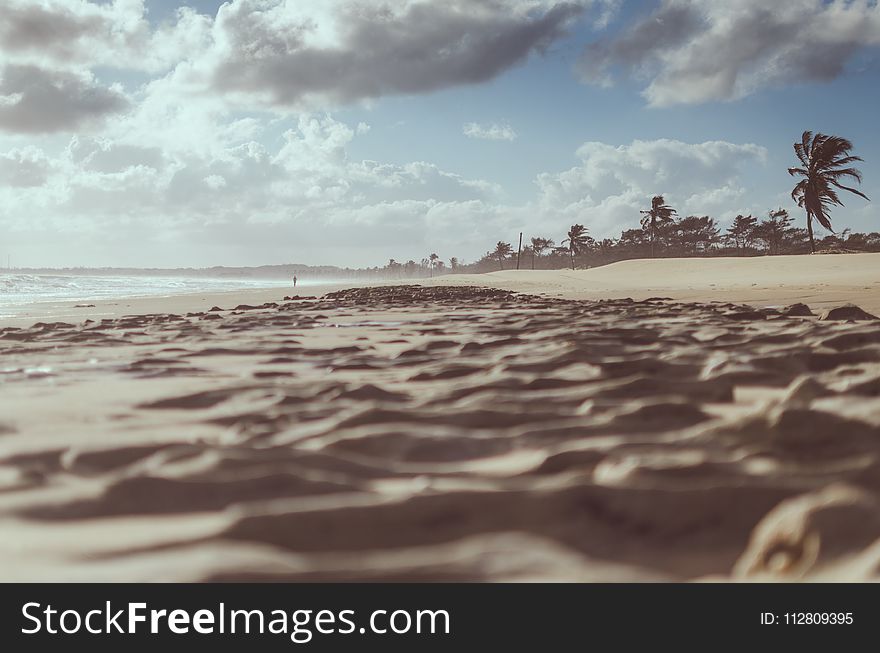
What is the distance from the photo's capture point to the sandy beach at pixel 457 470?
0.96 metres

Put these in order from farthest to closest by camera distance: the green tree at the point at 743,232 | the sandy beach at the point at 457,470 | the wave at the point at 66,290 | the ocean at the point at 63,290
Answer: the green tree at the point at 743,232 → the wave at the point at 66,290 → the ocean at the point at 63,290 → the sandy beach at the point at 457,470

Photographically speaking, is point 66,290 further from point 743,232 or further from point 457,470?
point 743,232

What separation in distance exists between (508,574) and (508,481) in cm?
33

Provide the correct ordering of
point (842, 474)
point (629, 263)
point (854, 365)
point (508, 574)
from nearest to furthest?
point (508, 574), point (842, 474), point (854, 365), point (629, 263)

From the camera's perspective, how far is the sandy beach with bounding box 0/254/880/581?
955mm

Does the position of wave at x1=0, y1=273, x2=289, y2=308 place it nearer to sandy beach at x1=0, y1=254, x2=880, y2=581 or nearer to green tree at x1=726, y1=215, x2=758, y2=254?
sandy beach at x1=0, y1=254, x2=880, y2=581

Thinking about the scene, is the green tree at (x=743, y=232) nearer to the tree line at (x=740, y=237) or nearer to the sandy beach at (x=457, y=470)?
the tree line at (x=740, y=237)

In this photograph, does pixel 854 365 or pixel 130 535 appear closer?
pixel 130 535

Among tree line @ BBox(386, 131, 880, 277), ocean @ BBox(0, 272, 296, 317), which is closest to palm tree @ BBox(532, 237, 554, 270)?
tree line @ BBox(386, 131, 880, 277)

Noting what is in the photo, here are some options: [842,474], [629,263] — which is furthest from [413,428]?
[629,263]

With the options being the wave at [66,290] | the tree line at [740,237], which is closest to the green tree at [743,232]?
the tree line at [740,237]
